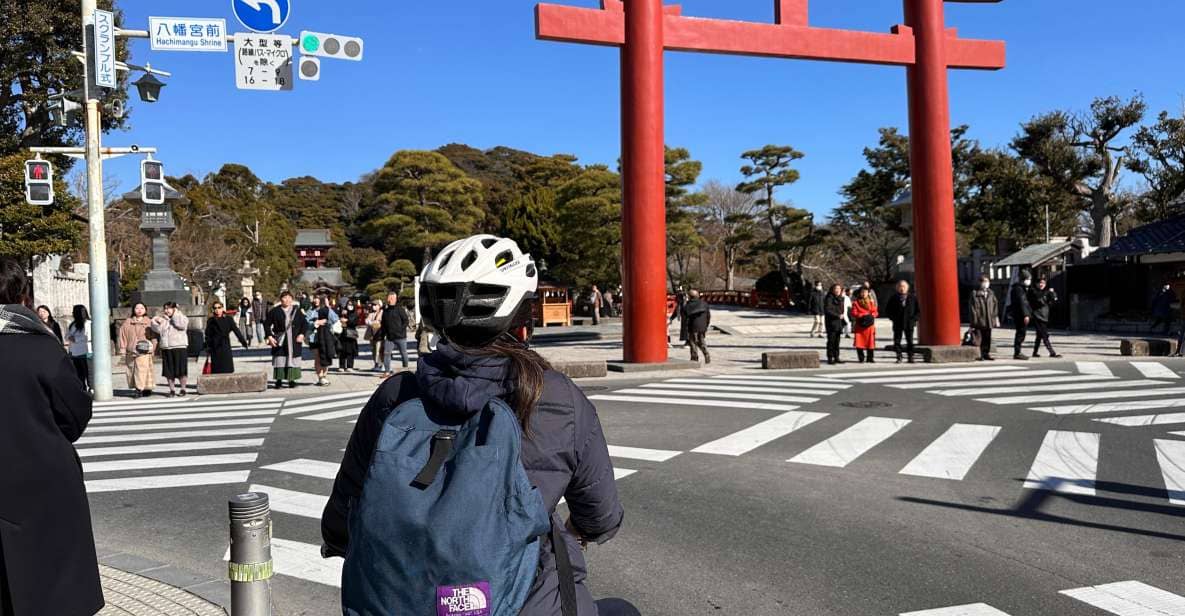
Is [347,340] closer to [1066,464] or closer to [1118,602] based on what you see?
[1066,464]

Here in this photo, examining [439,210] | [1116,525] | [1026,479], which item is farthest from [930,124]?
[439,210]

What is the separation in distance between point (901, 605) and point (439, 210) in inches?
1440

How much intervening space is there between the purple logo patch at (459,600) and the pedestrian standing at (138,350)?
1272 centimetres

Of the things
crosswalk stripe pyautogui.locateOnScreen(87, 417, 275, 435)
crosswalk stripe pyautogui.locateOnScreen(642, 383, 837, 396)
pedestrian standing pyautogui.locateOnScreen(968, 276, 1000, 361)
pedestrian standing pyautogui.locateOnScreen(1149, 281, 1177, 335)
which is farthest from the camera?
pedestrian standing pyautogui.locateOnScreen(1149, 281, 1177, 335)

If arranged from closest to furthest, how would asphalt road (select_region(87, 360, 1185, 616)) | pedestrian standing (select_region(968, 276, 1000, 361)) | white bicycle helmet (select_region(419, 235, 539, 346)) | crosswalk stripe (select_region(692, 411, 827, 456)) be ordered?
white bicycle helmet (select_region(419, 235, 539, 346))
asphalt road (select_region(87, 360, 1185, 616))
crosswalk stripe (select_region(692, 411, 827, 456))
pedestrian standing (select_region(968, 276, 1000, 361))

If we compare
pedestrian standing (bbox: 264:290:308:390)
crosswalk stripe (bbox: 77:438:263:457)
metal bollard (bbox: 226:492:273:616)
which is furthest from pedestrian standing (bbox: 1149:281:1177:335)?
metal bollard (bbox: 226:492:273:616)

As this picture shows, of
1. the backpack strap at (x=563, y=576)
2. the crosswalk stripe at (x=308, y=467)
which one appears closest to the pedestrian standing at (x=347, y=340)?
the crosswalk stripe at (x=308, y=467)

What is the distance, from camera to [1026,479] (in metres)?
6.37

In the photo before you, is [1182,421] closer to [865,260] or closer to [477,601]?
[477,601]

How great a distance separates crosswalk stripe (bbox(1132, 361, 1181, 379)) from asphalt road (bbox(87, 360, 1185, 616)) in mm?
1872

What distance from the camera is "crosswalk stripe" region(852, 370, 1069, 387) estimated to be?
1253 cm

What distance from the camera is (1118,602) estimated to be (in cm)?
384

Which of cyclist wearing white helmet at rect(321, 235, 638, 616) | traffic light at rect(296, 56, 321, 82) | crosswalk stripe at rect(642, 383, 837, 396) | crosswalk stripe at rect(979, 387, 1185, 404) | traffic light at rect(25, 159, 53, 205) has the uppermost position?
traffic light at rect(296, 56, 321, 82)

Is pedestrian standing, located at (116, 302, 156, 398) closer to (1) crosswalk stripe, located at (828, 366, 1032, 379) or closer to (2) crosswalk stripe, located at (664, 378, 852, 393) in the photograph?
(2) crosswalk stripe, located at (664, 378, 852, 393)
